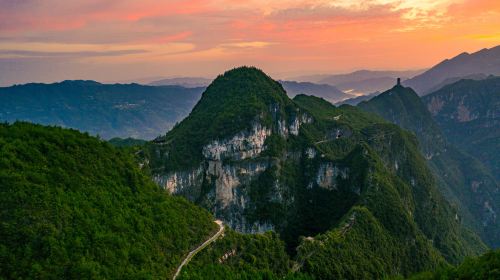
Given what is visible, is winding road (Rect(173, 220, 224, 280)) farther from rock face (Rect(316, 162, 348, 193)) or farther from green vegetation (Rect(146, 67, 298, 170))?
rock face (Rect(316, 162, 348, 193))

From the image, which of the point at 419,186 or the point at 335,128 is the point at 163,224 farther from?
the point at 419,186

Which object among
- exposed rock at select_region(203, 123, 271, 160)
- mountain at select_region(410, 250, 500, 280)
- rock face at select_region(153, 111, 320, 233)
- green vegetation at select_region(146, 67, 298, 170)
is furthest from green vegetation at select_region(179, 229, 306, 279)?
green vegetation at select_region(146, 67, 298, 170)

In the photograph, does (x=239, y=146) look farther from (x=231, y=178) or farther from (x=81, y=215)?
(x=81, y=215)

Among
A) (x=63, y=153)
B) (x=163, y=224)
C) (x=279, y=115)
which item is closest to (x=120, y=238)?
(x=163, y=224)

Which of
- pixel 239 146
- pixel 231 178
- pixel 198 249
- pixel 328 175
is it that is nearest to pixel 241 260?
pixel 198 249

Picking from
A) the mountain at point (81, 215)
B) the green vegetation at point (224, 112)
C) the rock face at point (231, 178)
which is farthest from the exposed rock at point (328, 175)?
the mountain at point (81, 215)

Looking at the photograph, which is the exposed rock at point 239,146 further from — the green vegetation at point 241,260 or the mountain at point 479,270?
the mountain at point 479,270
